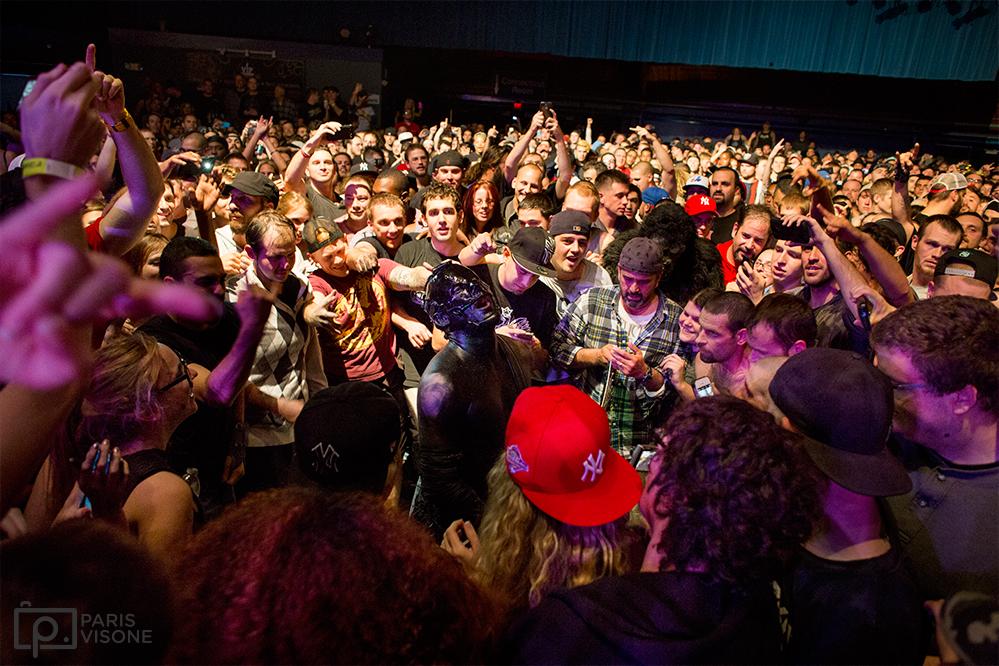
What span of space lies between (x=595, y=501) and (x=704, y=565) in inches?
13.3

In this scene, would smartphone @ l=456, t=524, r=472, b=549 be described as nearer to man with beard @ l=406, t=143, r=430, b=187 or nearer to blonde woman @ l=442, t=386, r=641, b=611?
blonde woman @ l=442, t=386, r=641, b=611

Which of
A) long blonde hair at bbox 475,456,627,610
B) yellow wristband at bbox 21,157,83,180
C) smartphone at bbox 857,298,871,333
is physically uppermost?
yellow wristband at bbox 21,157,83,180

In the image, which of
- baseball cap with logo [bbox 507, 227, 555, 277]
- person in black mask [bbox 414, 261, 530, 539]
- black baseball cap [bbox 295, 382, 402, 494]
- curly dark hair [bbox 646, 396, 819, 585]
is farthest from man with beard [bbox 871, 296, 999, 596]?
Result: baseball cap with logo [bbox 507, 227, 555, 277]

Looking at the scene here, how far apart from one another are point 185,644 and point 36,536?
0.87 feet

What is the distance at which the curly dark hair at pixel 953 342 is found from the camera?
1.67 m

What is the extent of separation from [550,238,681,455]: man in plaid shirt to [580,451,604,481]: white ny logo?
1013 mm

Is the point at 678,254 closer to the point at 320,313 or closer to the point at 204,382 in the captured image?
the point at 320,313

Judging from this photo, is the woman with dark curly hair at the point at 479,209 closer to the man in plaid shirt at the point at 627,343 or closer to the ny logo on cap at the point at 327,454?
the man in plaid shirt at the point at 627,343

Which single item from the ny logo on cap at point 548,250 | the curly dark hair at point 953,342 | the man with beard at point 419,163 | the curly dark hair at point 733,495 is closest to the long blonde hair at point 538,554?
the curly dark hair at point 733,495

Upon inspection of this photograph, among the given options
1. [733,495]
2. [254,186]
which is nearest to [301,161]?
[254,186]

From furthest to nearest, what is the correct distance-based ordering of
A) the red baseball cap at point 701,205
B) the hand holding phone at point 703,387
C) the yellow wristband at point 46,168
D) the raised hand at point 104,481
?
1. the red baseball cap at point 701,205
2. the hand holding phone at point 703,387
3. the raised hand at point 104,481
4. the yellow wristband at point 46,168

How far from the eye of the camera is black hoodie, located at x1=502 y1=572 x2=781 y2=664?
3.52 ft

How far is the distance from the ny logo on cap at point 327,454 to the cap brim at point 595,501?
47 centimetres

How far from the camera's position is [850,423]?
1.48m
